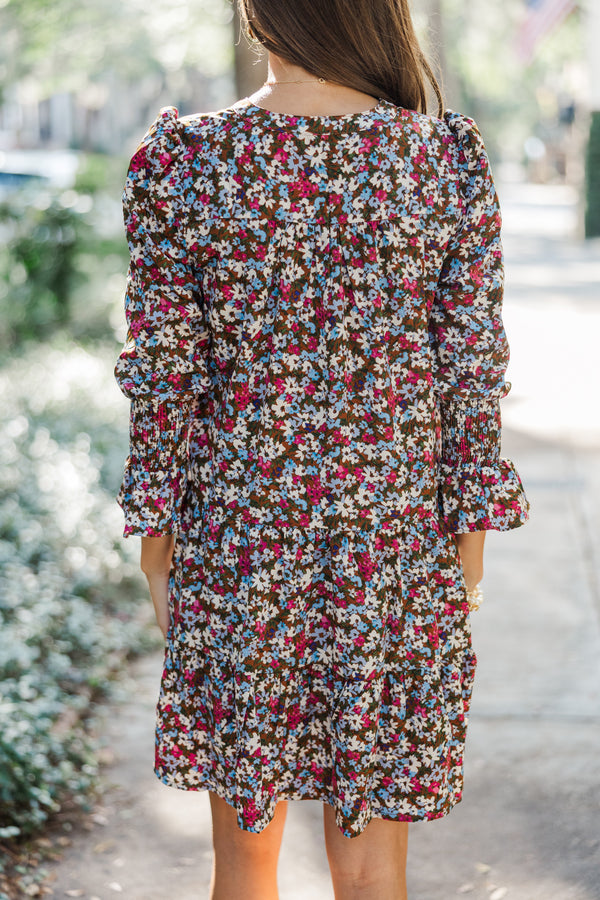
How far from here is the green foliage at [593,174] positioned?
65.2 feet

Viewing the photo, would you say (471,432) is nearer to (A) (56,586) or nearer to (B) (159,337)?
(B) (159,337)

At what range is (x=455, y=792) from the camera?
1921 millimetres

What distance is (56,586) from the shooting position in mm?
4402

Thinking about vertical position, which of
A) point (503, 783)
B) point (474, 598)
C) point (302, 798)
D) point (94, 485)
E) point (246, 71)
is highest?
point (246, 71)

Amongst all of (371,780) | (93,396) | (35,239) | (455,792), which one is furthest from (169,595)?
(35,239)

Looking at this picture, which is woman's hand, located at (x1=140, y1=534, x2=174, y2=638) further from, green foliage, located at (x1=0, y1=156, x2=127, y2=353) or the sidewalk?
green foliage, located at (x1=0, y1=156, x2=127, y2=353)

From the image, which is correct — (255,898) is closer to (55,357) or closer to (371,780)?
(371,780)

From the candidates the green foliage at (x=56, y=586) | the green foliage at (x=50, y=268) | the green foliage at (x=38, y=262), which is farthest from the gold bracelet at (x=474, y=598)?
the green foliage at (x=38, y=262)

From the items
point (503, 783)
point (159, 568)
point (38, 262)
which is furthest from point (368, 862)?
point (38, 262)

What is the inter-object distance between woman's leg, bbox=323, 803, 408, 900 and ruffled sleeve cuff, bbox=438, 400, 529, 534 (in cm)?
53

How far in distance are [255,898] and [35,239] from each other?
8797 millimetres

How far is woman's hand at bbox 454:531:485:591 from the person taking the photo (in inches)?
73.7

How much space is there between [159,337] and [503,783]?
229cm

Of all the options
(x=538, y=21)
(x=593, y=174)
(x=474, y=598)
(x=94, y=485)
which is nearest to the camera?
(x=474, y=598)
